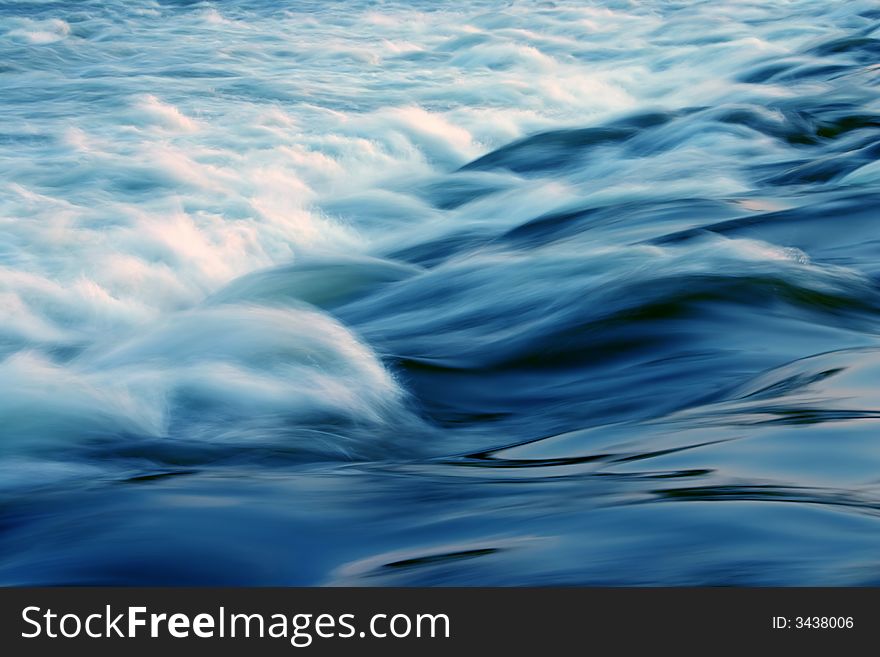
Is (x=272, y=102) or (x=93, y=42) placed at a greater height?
(x=93, y=42)

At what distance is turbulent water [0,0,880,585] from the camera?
2.65m

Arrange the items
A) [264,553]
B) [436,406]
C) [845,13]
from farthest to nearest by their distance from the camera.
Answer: [845,13] < [436,406] < [264,553]

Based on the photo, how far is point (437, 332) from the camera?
17.0ft

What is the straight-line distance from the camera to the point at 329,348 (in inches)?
174

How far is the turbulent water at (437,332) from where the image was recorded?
2.65 metres

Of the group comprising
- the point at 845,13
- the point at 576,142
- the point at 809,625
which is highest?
the point at 845,13

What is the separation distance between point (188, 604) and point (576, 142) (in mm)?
8376

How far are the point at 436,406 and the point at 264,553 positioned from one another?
1502mm

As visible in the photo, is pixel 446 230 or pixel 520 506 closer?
pixel 520 506

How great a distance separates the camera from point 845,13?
689 inches

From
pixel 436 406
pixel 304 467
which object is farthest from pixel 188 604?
pixel 436 406

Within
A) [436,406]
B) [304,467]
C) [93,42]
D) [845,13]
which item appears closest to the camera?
[304,467]

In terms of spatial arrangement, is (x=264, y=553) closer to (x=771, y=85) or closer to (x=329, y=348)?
(x=329, y=348)

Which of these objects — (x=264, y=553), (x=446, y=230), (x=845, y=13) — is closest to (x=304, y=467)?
(x=264, y=553)
